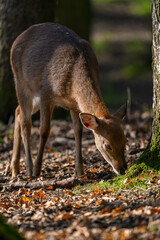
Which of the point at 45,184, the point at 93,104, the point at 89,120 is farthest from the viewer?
the point at 93,104

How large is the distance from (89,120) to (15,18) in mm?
3974

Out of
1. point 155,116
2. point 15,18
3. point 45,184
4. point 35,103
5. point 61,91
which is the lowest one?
point 45,184

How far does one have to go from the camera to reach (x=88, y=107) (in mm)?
6902

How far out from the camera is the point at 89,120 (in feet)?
21.4

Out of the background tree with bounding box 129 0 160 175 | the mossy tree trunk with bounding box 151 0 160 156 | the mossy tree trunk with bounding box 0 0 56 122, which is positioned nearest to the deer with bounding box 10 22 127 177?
the background tree with bounding box 129 0 160 175

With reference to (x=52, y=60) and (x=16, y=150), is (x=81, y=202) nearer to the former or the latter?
(x=16, y=150)

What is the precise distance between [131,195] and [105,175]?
1376mm

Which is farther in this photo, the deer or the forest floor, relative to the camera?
the deer

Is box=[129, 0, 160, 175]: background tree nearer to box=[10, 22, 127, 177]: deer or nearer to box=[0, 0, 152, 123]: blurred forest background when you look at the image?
box=[10, 22, 127, 177]: deer

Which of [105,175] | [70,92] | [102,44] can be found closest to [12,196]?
[105,175]

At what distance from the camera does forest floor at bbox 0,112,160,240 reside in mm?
4230

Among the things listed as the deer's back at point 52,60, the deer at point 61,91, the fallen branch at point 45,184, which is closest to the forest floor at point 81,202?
the fallen branch at point 45,184

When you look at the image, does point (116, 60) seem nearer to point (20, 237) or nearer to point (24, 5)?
point (24, 5)

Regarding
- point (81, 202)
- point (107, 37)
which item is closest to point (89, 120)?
point (81, 202)
